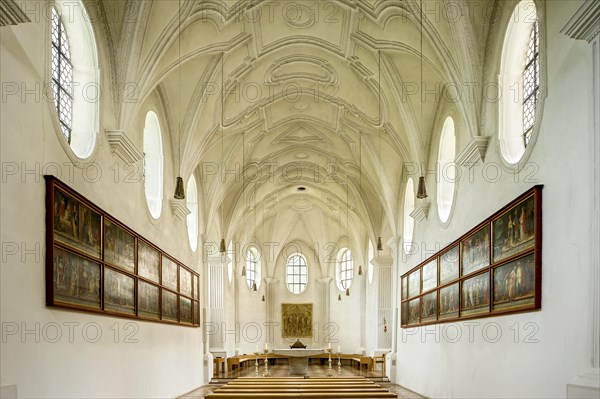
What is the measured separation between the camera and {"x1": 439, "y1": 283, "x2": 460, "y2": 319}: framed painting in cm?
1490

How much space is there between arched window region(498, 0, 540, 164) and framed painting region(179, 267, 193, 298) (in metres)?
11.9

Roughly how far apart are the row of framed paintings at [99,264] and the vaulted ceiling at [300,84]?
8.95ft

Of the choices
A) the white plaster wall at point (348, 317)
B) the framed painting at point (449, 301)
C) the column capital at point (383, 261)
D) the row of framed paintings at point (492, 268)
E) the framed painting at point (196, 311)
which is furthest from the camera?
the white plaster wall at point (348, 317)

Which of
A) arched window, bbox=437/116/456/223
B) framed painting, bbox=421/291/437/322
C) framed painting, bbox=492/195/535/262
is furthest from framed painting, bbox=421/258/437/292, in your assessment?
framed painting, bbox=492/195/535/262

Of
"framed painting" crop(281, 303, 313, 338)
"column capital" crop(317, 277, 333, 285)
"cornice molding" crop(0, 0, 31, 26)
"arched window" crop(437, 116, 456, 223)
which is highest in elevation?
"cornice molding" crop(0, 0, 31, 26)

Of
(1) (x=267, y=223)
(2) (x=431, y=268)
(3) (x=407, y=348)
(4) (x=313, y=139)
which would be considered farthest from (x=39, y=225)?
(1) (x=267, y=223)

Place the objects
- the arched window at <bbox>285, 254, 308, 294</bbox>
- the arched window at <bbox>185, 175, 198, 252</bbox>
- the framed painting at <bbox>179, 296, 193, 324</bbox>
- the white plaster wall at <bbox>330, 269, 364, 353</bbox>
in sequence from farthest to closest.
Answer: the arched window at <bbox>285, 254, 308, 294</bbox> → the white plaster wall at <bbox>330, 269, 364, 353</bbox> → the arched window at <bbox>185, 175, 198, 252</bbox> → the framed painting at <bbox>179, 296, 193, 324</bbox>

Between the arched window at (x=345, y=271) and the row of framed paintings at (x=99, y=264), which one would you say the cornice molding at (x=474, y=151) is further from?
the arched window at (x=345, y=271)

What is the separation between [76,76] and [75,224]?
3186 mm

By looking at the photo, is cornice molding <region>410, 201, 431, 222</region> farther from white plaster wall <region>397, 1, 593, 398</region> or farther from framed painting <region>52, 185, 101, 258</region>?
framed painting <region>52, 185, 101, 258</region>

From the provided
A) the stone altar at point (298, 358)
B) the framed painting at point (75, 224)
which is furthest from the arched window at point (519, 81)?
the stone altar at point (298, 358)

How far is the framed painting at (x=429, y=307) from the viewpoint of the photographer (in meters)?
17.2

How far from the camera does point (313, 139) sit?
84.2ft

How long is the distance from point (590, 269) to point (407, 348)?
559 inches
